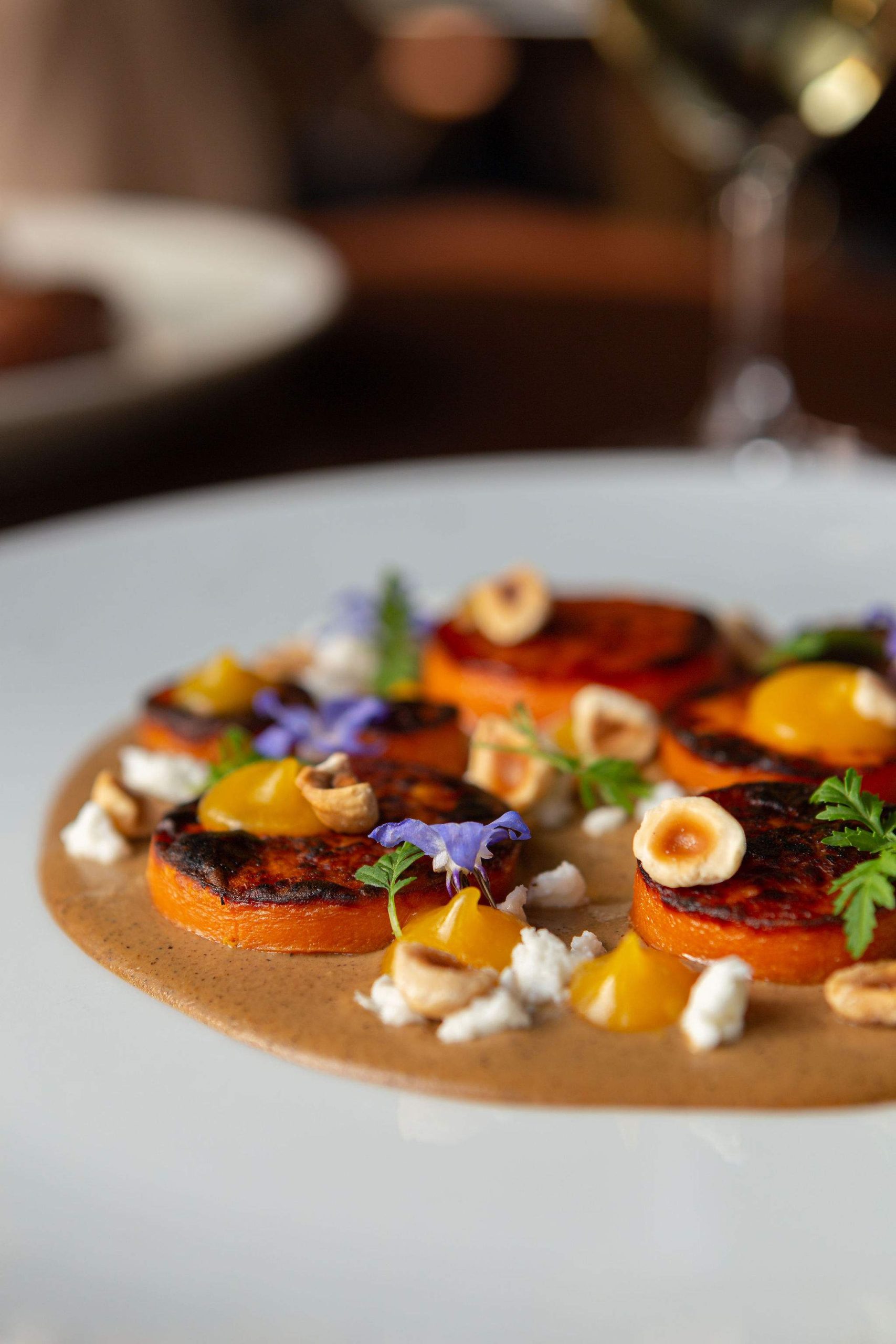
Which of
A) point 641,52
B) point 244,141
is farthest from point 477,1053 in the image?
point 244,141

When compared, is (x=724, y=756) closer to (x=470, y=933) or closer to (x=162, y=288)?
(x=470, y=933)

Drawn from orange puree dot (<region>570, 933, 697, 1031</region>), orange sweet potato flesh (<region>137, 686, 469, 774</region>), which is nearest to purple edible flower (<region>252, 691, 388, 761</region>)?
orange sweet potato flesh (<region>137, 686, 469, 774</region>)

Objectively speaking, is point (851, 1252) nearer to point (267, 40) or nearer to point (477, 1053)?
point (477, 1053)

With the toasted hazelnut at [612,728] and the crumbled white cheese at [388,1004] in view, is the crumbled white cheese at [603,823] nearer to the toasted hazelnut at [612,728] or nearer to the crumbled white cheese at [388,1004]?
the toasted hazelnut at [612,728]

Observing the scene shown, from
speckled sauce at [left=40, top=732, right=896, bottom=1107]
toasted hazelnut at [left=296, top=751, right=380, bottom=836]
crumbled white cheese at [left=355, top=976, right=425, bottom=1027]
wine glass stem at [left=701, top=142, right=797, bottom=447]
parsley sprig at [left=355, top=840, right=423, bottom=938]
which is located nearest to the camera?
speckled sauce at [left=40, top=732, right=896, bottom=1107]

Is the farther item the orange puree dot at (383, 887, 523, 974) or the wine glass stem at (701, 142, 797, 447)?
the wine glass stem at (701, 142, 797, 447)

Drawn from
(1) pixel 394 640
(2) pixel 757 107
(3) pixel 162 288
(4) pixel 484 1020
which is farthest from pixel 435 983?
(3) pixel 162 288

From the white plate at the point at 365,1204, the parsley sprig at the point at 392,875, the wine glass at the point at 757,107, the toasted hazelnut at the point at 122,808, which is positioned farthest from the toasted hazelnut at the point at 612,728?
the wine glass at the point at 757,107

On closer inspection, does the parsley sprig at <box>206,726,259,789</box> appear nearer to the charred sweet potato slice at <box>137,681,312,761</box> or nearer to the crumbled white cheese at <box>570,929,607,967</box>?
the charred sweet potato slice at <box>137,681,312,761</box>
